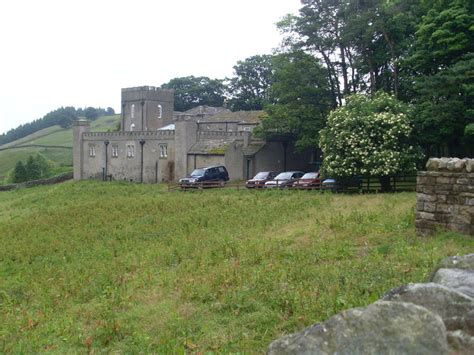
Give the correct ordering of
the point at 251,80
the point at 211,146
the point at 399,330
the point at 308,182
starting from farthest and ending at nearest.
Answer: the point at 251,80 < the point at 211,146 < the point at 308,182 < the point at 399,330

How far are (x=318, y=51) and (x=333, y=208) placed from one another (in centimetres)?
2264

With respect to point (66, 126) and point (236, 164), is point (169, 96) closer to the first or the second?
point (236, 164)

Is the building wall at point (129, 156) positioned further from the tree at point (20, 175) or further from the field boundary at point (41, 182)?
the tree at point (20, 175)

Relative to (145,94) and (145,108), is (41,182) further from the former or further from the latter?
(145,94)

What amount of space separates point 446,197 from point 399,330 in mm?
10148

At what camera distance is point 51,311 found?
37.0ft

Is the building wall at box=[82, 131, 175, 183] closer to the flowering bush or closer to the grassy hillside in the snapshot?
the flowering bush

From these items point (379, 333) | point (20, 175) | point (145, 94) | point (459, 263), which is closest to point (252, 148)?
point (145, 94)

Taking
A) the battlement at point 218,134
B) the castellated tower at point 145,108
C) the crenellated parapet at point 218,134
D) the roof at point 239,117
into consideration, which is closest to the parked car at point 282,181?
the crenellated parapet at point 218,134

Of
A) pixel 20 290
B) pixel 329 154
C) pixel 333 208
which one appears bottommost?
pixel 20 290

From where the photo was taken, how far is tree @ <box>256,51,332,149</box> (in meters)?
40.4

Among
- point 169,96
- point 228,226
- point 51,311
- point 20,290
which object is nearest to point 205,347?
point 51,311

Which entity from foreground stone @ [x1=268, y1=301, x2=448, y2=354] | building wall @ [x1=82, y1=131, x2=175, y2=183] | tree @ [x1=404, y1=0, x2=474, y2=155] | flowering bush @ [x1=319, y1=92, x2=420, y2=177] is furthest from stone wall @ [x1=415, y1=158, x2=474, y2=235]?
building wall @ [x1=82, y1=131, x2=175, y2=183]

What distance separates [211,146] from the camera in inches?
1816
